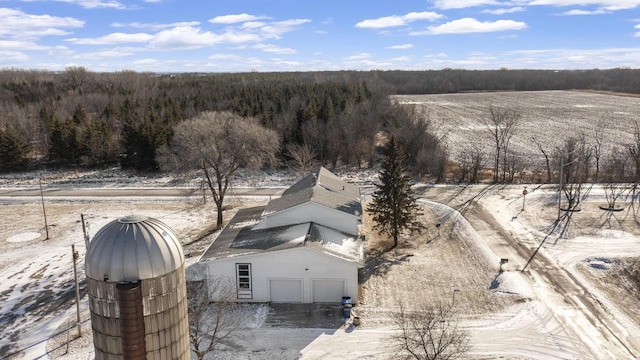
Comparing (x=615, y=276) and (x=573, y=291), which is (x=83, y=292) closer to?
(x=573, y=291)

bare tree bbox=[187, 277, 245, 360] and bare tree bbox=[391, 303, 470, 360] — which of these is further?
bare tree bbox=[187, 277, 245, 360]

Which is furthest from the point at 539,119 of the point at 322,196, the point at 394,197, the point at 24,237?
the point at 24,237

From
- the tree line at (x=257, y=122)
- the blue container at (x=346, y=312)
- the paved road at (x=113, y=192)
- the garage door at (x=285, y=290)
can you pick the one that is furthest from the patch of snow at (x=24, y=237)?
the blue container at (x=346, y=312)

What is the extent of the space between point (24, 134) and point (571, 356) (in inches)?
2646

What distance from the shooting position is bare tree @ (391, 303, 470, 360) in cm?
2095

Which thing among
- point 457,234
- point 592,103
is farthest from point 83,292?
point 592,103

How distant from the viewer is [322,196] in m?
32.3

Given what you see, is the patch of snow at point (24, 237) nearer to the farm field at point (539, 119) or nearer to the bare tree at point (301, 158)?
the bare tree at point (301, 158)

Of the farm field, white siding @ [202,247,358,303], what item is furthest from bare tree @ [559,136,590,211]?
white siding @ [202,247,358,303]

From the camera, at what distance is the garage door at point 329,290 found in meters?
26.2

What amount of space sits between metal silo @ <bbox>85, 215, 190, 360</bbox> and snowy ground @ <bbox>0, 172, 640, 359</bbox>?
12542 mm

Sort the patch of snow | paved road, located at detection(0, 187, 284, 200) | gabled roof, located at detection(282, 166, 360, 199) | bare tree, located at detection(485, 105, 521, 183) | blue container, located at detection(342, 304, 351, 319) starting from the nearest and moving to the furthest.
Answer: blue container, located at detection(342, 304, 351, 319) → gabled roof, located at detection(282, 166, 360, 199) → the patch of snow → paved road, located at detection(0, 187, 284, 200) → bare tree, located at detection(485, 105, 521, 183)

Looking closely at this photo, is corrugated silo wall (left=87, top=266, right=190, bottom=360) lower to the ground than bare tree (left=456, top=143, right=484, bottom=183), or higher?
higher

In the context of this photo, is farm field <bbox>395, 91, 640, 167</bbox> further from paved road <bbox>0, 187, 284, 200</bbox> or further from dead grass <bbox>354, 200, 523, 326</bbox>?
dead grass <bbox>354, 200, 523, 326</bbox>
